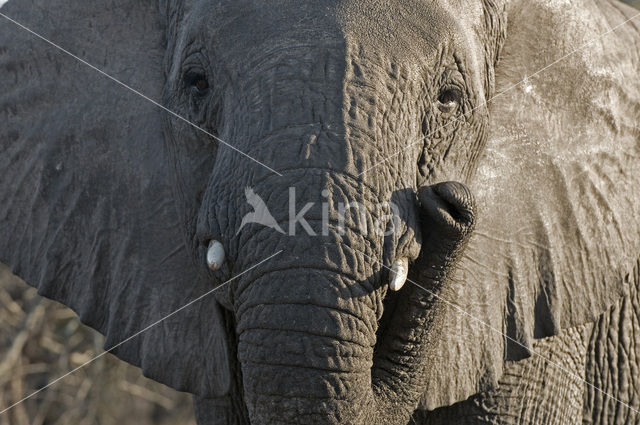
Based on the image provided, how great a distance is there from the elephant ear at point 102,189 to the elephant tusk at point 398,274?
592mm

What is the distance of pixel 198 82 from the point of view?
2.76 m

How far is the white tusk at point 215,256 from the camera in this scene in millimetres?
2477

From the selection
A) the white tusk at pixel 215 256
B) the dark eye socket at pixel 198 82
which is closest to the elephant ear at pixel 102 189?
the dark eye socket at pixel 198 82

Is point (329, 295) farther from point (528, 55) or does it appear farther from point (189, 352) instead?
point (528, 55)

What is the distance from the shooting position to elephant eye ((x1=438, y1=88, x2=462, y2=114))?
272cm

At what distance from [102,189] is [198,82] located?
483 mm

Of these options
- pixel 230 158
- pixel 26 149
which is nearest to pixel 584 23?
pixel 230 158

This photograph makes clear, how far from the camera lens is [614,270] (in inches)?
127

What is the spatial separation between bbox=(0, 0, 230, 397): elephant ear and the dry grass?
3.56 m

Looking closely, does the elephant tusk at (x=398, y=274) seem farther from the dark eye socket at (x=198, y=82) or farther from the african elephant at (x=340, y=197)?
the dark eye socket at (x=198, y=82)

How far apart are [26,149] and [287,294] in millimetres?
1213
